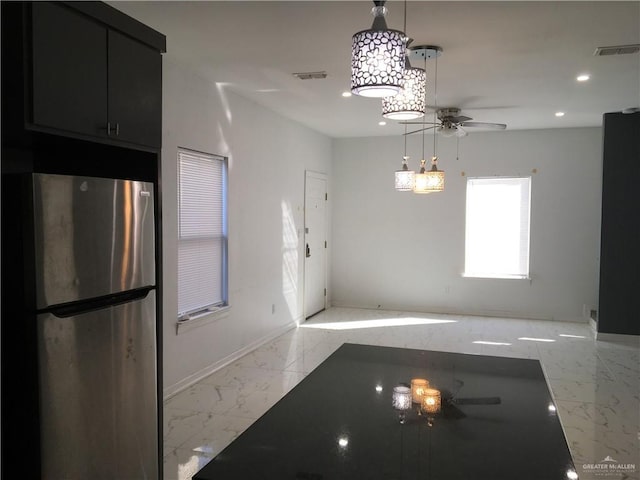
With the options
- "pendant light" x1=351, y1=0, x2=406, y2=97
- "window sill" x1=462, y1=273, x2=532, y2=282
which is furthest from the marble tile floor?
"pendant light" x1=351, y1=0, x2=406, y2=97

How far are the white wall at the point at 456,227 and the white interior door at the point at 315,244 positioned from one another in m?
0.45

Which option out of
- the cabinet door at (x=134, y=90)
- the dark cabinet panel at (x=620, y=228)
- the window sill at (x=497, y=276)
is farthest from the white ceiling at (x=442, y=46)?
the window sill at (x=497, y=276)

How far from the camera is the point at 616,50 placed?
3666 millimetres

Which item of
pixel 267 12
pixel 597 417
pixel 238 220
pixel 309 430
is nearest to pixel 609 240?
pixel 597 417

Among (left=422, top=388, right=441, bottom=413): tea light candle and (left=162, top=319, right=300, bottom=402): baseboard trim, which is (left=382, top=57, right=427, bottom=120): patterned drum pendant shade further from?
(left=162, top=319, right=300, bottom=402): baseboard trim

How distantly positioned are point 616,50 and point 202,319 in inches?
Result: 154

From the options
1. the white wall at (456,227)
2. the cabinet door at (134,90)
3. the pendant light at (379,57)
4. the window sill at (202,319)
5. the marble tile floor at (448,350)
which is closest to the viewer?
the pendant light at (379,57)

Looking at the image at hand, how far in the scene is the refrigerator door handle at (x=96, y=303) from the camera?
6.81 ft

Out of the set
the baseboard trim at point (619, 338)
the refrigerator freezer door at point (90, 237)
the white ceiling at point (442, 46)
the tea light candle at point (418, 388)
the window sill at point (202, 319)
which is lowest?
the baseboard trim at point (619, 338)

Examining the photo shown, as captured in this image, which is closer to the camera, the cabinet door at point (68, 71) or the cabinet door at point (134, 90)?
the cabinet door at point (68, 71)

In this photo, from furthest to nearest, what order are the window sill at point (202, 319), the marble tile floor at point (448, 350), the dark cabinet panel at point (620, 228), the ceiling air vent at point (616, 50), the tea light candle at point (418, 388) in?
the dark cabinet panel at point (620, 228) < the window sill at point (202, 319) < the ceiling air vent at point (616, 50) < the marble tile floor at point (448, 350) < the tea light candle at point (418, 388)

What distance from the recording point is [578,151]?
280 inches

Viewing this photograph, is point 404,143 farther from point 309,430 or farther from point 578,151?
point 309,430

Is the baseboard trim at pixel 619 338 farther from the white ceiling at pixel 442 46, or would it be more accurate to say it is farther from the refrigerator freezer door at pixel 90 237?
the refrigerator freezer door at pixel 90 237
